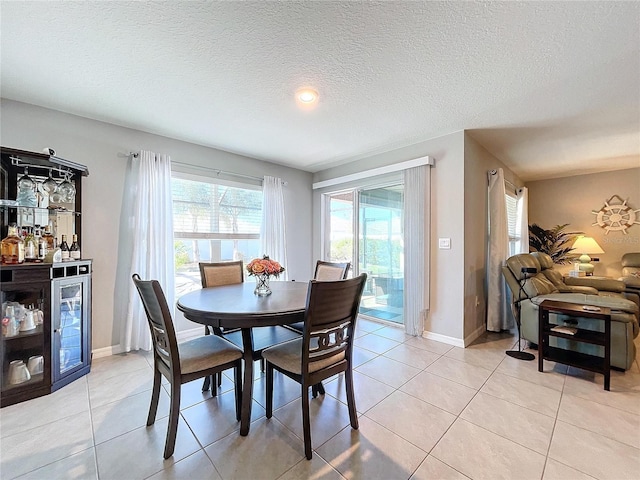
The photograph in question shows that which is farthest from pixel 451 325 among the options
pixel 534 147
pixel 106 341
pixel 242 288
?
pixel 106 341

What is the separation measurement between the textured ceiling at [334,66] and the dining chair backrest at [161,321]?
1519 mm

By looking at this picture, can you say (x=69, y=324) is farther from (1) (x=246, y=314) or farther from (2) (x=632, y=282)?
(2) (x=632, y=282)

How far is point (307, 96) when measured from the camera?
2.29 metres

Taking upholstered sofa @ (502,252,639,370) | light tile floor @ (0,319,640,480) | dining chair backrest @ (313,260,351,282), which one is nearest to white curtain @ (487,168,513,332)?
upholstered sofa @ (502,252,639,370)

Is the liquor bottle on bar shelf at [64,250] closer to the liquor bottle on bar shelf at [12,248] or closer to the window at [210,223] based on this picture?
the liquor bottle on bar shelf at [12,248]

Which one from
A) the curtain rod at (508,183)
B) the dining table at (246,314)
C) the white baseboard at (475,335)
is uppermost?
the curtain rod at (508,183)

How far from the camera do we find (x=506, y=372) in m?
2.44

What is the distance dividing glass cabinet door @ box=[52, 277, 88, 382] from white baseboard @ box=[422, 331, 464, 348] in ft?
11.8

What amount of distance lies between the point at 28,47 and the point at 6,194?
129 centimetres

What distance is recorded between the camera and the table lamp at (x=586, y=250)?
4.50m

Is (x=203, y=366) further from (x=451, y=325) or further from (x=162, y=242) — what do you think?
(x=451, y=325)

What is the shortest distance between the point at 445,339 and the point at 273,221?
2814mm

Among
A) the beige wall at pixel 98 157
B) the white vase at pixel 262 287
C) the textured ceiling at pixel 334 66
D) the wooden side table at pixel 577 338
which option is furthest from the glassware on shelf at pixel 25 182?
the wooden side table at pixel 577 338

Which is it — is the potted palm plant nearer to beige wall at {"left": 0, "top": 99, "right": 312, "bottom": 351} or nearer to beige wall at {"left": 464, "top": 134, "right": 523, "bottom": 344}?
beige wall at {"left": 464, "top": 134, "right": 523, "bottom": 344}
